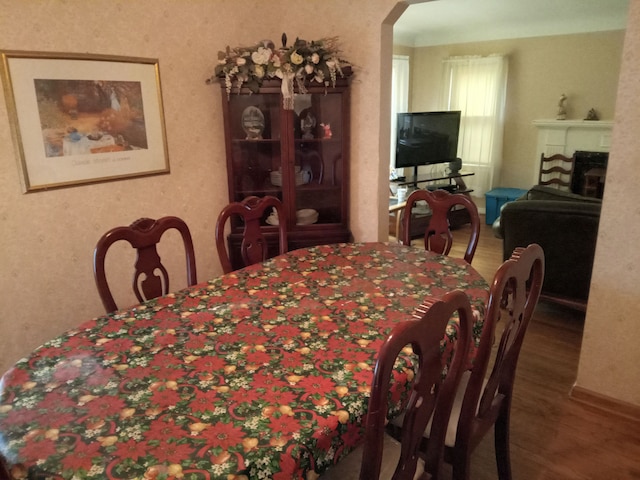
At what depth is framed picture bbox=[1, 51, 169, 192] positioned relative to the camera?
7.19ft

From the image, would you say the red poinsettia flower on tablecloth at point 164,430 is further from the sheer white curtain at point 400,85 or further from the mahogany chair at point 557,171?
the mahogany chair at point 557,171

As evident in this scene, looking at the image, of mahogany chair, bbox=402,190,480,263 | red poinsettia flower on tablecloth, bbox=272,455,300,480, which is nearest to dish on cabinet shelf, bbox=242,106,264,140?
mahogany chair, bbox=402,190,480,263

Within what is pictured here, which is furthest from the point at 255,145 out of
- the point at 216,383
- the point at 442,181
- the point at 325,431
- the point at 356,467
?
the point at 442,181

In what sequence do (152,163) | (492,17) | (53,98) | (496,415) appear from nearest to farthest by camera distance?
(496,415) → (53,98) → (152,163) → (492,17)

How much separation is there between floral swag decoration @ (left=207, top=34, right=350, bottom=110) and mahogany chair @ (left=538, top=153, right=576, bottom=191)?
404cm

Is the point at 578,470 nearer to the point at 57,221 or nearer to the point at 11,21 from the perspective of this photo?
the point at 57,221

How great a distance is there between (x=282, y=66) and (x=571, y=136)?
173 inches

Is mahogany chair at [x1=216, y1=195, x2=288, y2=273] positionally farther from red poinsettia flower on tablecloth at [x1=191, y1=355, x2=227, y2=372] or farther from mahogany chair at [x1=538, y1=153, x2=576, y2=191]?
mahogany chair at [x1=538, y1=153, x2=576, y2=191]

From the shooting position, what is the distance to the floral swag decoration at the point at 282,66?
2770 millimetres

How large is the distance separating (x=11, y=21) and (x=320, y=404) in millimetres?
2211

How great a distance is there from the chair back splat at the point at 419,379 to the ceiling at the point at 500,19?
387cm

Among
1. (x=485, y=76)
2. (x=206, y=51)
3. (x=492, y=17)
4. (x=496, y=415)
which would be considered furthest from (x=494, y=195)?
(x=496, y=415)

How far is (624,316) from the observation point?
2.19 meters

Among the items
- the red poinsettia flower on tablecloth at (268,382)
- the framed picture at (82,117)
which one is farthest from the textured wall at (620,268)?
the framed picture at (82,117)
